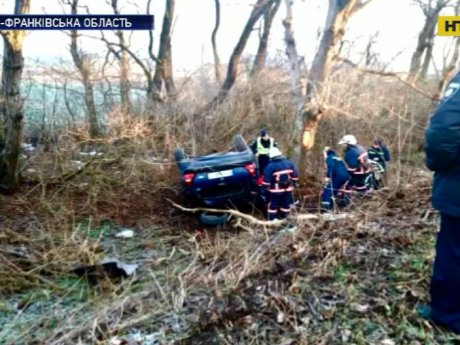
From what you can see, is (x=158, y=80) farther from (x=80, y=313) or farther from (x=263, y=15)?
(x=80, y=313)

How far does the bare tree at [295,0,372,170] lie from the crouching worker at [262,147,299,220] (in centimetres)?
205

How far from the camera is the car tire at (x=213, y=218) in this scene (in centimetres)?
676

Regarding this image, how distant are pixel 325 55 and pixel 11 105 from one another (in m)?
5.52

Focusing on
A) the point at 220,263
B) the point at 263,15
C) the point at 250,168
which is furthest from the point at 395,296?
the point at 263,15

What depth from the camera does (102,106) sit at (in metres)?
11.9

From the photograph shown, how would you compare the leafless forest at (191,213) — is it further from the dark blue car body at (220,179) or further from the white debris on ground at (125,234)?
the dark blue car body at (220,179)

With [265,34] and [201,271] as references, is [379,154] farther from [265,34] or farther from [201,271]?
[265,34]

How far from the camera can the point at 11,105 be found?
7.45 m

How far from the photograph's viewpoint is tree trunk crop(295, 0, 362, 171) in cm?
808

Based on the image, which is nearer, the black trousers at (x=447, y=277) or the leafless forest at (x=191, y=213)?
the black trousers at (x=447, y=277)

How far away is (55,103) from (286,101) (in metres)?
5.91

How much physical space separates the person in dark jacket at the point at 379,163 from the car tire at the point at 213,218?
2.45 m

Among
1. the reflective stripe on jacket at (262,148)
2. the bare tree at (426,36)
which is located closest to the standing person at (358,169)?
the reflective stripe on jacket at (262,148)

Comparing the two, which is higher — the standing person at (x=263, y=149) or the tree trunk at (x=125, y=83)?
the tree trunk at (x=125, y=83)
